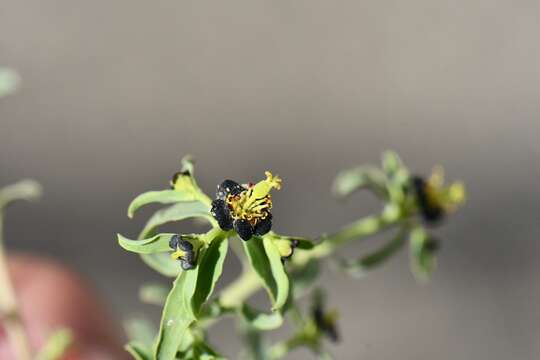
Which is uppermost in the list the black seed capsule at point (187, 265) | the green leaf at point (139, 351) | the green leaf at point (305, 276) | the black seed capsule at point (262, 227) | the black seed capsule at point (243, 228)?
the green leaf at point (305, 276)

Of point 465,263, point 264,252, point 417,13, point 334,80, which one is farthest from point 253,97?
point 264,252

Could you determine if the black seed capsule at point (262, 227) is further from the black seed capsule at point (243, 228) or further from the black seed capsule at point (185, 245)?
the black seed capsule at point (185, 245)

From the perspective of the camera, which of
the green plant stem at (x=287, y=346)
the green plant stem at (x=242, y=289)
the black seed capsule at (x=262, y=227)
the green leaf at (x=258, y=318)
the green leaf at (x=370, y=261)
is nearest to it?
the black seed capsule at (x=262, y=227)

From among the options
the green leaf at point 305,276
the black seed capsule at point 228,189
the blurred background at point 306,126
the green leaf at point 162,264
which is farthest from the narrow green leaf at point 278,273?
the blurred background at point 306,126

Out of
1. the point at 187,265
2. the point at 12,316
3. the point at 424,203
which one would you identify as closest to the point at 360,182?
the point at 424,203

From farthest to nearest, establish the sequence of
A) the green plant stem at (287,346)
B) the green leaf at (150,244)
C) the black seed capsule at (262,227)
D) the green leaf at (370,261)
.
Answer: the green leaf at (370,261), the green plant stem at (287,346), the black seed capsule at (262,227), the green leaf at (150,244)

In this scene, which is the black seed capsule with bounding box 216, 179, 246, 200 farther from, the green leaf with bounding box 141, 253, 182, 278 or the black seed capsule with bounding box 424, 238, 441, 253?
the black seed capsule with bounding box 424, 238, 441, 253

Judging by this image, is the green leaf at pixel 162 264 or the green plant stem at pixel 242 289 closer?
the green leaf at pixel 162 264
